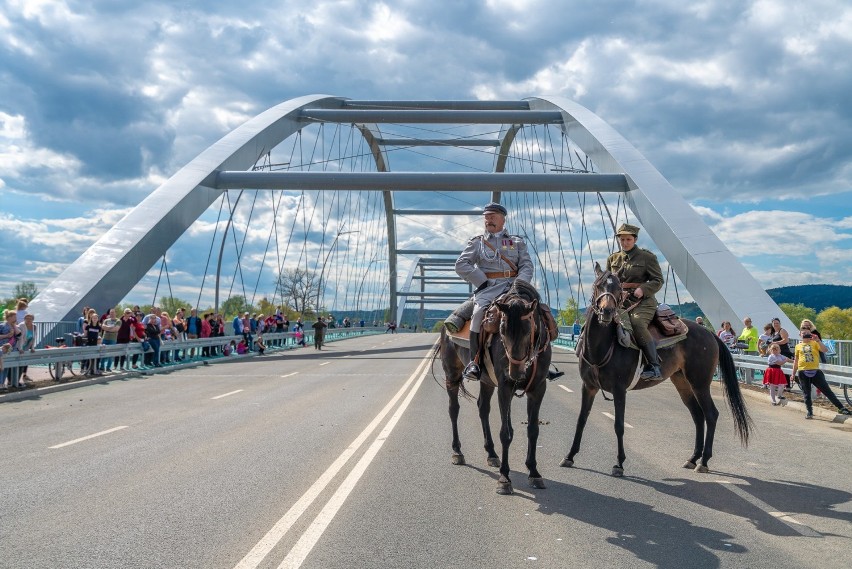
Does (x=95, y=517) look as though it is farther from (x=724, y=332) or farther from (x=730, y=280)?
(x=730, y=280)

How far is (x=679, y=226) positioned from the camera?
26.6 m

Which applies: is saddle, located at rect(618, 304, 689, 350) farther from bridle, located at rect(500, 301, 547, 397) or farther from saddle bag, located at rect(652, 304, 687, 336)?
bridle, located at rect(500, 301, 547, 397)

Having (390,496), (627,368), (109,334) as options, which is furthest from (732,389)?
(109,334)

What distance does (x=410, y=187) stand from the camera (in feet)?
109

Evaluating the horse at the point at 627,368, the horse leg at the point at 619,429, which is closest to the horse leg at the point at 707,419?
the horse at the point at 627,368

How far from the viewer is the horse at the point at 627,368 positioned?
7.91 meters

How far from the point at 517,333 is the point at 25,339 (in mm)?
15342

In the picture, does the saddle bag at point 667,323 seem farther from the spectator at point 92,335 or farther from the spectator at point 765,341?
the spectator at point 92,335

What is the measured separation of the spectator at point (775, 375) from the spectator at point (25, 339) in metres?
15.9

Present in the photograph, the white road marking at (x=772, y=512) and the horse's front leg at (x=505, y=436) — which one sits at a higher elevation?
the horse's front leg at (x=505, y=436)

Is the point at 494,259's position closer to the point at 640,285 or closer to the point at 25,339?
the point at 640,285

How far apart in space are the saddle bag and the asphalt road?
1430 mm

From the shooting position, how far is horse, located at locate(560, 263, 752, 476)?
7.91 meters

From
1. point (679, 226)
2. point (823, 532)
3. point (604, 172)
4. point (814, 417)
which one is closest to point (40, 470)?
point (823, 532)
